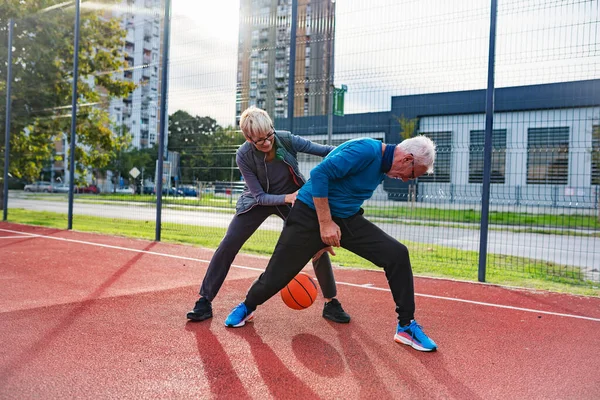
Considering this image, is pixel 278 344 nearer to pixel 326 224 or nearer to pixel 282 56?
pixel 326 224

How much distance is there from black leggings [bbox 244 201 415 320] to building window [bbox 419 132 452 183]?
407cm

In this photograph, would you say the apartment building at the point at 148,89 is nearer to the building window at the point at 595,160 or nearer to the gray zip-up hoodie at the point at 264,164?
the gray zip-up hoodie at the point at 264,164

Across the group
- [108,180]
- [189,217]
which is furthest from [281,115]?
[108,180]

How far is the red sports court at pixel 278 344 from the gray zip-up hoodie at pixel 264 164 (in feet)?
3.36

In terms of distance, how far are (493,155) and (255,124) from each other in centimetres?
426

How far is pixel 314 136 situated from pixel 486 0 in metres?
3.26

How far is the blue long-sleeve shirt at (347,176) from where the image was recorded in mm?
3471

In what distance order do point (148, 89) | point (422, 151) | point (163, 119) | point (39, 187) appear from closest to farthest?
point (422, 151) < point (163, 119) < point (148, 89) < point (39, 187)

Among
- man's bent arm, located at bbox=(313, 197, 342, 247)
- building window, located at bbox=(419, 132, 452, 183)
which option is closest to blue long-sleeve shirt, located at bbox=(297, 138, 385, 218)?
man's bent arm, located at bbox=(313, 197, 342, 247)

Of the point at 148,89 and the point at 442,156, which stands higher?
the point at 148,89

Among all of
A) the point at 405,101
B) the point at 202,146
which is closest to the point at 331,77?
the point at 405,101

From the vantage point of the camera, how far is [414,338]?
370 cm

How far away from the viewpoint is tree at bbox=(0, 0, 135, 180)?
647 inches

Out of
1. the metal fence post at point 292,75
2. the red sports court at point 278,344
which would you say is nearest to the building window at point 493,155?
the red sports court at point 278,344
